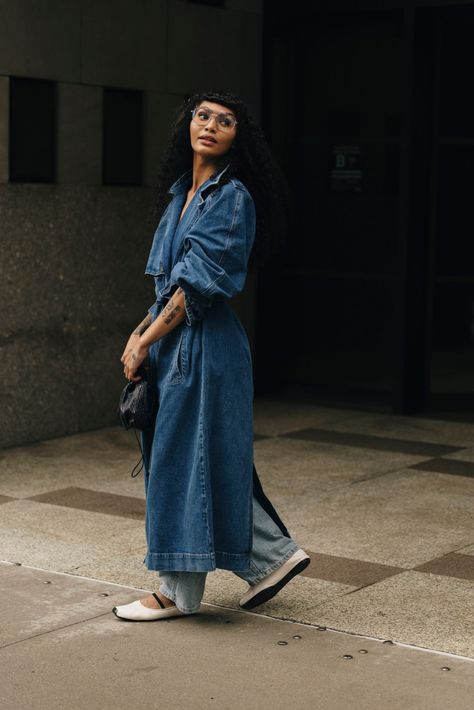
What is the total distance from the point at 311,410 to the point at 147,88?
9.09 feet

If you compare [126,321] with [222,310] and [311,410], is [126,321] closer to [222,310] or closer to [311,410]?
[311,410]

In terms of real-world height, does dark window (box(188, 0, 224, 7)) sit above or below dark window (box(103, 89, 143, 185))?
above

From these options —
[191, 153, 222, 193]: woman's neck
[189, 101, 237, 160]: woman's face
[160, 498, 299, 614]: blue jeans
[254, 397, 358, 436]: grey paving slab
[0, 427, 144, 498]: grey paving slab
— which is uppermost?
[189, 101, 237, 160]: woman's face

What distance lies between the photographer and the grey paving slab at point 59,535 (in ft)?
20.5

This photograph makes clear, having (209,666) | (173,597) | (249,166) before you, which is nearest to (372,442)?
(173,597)

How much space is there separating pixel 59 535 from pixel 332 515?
1462 mm

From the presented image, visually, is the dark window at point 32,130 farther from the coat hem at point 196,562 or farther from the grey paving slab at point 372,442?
the coat hem at point 196,562

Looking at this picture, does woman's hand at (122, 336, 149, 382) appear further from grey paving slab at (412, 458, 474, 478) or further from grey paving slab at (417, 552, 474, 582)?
grey paving slab at (412, 458, 474, 478)

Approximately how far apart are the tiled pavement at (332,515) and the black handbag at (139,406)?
881 millimetres

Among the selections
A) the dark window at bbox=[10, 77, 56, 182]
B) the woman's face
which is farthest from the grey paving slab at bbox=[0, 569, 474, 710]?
the dark window at bbox=[10, 77, 56, 182]

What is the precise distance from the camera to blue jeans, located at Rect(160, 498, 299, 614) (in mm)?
5137

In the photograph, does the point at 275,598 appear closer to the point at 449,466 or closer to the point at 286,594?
the point at 286,594

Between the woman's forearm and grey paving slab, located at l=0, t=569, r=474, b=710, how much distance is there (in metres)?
1.10

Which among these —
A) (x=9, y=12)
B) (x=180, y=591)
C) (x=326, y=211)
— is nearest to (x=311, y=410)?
(x=326, y=211)
